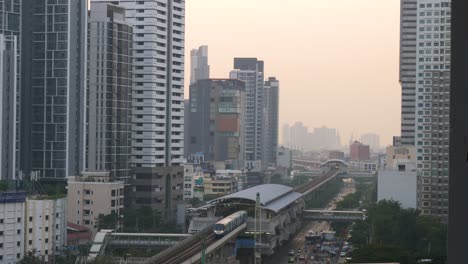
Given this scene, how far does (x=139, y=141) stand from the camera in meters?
23.6

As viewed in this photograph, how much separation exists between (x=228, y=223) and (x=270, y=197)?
17.0 feet

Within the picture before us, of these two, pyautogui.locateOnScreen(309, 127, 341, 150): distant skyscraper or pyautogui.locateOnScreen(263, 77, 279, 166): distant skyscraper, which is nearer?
pyautogui.locateOnScreen(263, 77, 279, 166): distant skyscraper

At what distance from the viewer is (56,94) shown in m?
22.3

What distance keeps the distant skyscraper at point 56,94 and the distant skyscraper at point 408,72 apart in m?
14.3

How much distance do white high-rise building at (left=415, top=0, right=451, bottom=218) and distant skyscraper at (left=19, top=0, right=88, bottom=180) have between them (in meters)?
9.99

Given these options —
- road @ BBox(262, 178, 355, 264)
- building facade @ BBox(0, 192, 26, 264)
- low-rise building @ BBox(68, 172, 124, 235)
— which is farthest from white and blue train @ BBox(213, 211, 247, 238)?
building facade @ BBox(0, 192, 26, 264)

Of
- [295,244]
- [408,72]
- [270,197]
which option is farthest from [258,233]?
[408,72]

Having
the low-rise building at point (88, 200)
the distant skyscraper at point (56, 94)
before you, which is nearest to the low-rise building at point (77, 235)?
the low-rise building at point (88, 200)

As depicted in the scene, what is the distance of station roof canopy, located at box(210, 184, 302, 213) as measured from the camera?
19.2 meters

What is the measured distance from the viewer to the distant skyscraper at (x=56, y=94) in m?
22.0

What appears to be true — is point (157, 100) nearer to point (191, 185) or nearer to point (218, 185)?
point (191, 185)

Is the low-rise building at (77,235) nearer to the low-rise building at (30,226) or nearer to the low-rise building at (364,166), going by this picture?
the low-rise building at (30,226)

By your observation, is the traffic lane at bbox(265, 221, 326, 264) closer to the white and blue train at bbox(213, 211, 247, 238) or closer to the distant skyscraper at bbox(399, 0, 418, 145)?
the white and blue train at bbox(213, 211, 247, 238)

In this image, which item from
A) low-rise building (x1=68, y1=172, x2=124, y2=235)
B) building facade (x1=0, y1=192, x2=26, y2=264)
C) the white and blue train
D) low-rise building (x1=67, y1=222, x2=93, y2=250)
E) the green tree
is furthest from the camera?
low-rise building (x1=68, y1=172, x2=124, y2=235)
